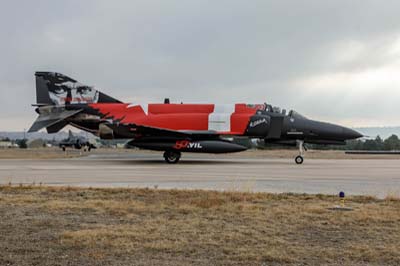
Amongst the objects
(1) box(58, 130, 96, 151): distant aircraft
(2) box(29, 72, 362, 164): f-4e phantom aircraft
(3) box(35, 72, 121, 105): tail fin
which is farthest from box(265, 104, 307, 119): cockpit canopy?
(1) box(58, 130, 96, 151): distant aircraft

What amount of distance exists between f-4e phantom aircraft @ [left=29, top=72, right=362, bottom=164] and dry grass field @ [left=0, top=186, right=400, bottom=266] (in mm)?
12745

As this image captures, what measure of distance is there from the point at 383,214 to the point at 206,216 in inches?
121

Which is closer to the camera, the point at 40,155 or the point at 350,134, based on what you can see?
the point at 350,134

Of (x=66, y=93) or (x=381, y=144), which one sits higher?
(x=66, y=93)

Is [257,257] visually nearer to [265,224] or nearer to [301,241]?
[301,241]

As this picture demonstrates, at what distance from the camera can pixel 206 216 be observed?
7293 millimetres

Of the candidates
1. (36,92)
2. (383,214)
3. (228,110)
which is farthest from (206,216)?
(36,92)

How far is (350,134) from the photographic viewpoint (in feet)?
76.6

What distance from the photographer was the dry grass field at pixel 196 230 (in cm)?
479

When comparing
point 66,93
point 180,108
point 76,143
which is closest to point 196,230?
point 180,108

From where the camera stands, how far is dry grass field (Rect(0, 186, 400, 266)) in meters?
4.79

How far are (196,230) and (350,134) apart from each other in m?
19.1

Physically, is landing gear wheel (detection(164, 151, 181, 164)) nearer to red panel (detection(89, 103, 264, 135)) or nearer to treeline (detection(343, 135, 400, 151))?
red panel (detection(89, 103, 264, 135))

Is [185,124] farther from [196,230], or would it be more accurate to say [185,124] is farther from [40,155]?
[196,230]
